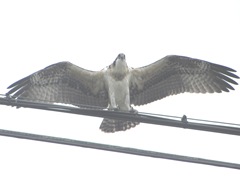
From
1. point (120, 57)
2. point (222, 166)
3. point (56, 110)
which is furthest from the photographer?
point (120, 57)

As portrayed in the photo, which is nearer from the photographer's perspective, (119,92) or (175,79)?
(119,92)

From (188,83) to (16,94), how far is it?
10.2 ft

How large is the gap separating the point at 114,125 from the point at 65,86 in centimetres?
117

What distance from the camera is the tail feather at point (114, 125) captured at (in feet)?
39.0

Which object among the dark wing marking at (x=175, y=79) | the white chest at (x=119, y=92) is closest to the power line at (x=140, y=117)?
the white chest at (x=119, y=92)

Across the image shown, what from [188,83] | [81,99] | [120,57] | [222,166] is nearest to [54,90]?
[81,99]

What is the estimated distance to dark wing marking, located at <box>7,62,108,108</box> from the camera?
37.4 feet

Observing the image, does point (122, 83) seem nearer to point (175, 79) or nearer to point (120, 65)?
point (120, 65)

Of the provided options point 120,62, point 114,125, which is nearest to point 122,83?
point 120,62

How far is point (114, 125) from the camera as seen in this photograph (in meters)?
11.9

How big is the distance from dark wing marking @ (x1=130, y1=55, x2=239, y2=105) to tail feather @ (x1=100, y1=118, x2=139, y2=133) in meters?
0.41

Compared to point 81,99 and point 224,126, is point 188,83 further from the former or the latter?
point 224,126

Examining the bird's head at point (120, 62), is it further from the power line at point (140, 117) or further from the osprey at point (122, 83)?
the power line at point (140, 117)

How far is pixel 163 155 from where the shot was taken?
22.3 ft
